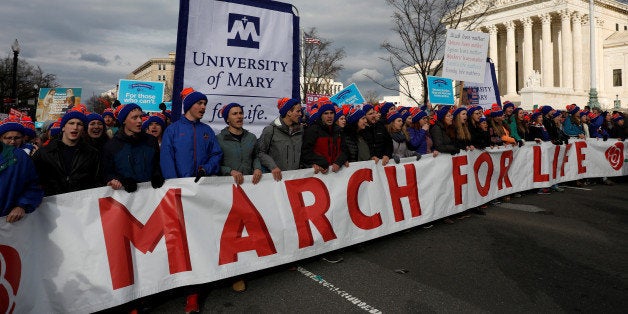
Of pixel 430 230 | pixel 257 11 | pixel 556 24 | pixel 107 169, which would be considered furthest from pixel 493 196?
pixel 556 24

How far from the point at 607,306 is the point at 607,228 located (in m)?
3.03

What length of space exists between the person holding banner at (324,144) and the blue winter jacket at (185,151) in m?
1.25

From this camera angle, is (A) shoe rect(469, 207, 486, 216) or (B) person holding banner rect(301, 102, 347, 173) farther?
(A) shoe rect(469, 207, 486, 216)

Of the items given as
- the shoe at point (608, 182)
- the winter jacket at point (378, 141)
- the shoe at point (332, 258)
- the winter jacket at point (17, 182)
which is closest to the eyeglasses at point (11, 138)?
the winter jacket at point (17, 182)

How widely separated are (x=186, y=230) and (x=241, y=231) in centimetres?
54

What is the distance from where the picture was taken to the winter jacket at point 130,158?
3.62 m

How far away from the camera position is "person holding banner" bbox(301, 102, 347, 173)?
477 cm

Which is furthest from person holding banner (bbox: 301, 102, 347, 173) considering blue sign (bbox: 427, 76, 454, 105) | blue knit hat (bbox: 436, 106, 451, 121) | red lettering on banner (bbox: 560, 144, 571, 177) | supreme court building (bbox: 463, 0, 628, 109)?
supreme court building (bbox: 463, 0, 628, 109)

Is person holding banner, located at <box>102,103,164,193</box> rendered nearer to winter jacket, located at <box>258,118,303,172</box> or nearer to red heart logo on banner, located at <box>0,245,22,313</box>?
red heart logo on banner, located at <box>0,245,22,313</box>

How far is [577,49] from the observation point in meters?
48.2

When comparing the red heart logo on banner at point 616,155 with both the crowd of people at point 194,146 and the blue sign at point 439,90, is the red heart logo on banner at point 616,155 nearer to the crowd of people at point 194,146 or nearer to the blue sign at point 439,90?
the blue sign at point 439,90

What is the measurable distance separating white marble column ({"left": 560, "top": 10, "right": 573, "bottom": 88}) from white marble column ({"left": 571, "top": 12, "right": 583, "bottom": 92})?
0.48 m

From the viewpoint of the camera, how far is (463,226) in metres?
5.99

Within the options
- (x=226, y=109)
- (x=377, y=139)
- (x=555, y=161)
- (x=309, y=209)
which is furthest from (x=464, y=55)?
(x=226, y=109)
